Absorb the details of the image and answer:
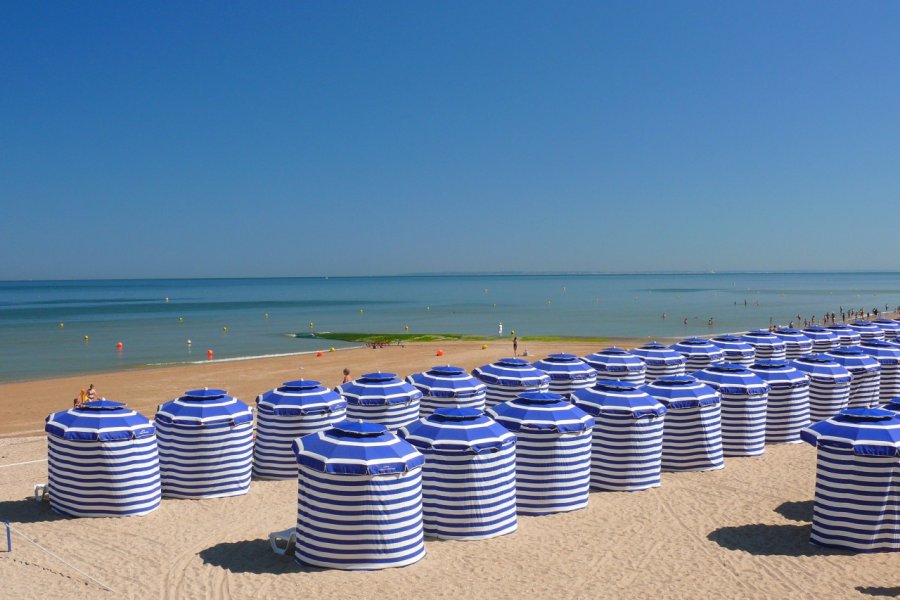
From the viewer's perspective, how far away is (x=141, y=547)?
11625mm

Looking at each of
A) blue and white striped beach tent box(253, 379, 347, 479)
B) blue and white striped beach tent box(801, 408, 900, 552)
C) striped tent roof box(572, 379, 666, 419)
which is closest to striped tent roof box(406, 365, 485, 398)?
blue and white striped beach tent box(253, 379, 347, 479)

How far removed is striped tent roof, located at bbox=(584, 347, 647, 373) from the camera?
1978 centimetres

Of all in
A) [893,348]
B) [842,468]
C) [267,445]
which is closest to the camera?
[842,468]

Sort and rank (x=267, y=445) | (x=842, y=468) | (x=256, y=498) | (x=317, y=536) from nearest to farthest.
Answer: (x=317, y=536) < (x=842, y=468) < (x=256, y=498) < (x=267, y=445)

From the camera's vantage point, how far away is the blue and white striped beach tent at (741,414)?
16969mm

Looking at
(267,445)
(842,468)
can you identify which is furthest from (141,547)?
(842,468)

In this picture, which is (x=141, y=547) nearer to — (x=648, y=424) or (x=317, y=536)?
(x=317, y=536)

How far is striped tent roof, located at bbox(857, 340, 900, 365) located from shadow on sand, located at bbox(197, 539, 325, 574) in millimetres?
17774

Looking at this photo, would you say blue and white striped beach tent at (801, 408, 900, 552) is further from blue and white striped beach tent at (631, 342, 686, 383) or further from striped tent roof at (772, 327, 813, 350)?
striped tent roof at (772, 327, 813, 350)

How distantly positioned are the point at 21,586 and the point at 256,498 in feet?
15.4

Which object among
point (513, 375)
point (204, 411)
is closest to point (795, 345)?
point (513, 375)

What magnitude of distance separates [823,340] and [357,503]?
21.5 metres

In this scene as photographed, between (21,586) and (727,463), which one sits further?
(727,463)

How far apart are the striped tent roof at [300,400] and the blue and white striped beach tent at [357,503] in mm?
4490
